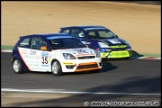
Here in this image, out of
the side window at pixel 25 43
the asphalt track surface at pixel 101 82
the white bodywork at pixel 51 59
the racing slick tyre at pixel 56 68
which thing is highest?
the side window at pixel 25 43

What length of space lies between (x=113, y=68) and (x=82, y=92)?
18.6 ft

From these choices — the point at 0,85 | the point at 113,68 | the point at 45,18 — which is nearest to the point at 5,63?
the point at 113,68

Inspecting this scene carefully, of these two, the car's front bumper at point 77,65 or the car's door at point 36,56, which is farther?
the car's door at point 36,56

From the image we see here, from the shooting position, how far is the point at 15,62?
17453 mm

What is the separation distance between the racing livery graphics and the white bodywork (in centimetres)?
385

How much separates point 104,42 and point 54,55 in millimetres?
4818

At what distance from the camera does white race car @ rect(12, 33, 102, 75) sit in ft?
52.9

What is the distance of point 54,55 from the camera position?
640 inches

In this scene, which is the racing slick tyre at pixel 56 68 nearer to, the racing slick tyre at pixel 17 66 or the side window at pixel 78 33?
the racing slick tyre at pixel 17 66

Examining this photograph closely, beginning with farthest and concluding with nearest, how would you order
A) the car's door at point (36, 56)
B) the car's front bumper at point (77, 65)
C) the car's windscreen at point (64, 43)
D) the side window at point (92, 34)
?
the side window at point (92, 34)
the car's windscreen at point (64, 43)
the car's door at point (36, 56)
the car's front bumper at point (77, 65)

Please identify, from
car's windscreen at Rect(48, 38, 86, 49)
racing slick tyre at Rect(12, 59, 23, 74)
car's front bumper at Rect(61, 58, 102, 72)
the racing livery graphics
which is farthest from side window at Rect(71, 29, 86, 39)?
car's front bumper at Rect(61, 58, 102, 72)

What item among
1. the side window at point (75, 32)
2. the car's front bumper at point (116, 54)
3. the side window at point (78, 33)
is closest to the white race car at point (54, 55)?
the car's front bumper at point (116, 54)

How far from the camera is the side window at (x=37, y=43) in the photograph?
16828mm

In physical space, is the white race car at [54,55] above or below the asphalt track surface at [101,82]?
above
